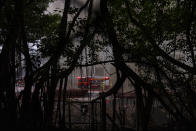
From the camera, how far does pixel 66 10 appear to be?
495cm

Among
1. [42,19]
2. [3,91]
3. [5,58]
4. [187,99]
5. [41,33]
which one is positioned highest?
[42,19]

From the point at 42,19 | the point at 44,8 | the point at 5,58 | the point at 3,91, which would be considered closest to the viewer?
the point at 5,58

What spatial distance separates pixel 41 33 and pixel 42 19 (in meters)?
0.42

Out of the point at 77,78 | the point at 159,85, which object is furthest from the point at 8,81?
the point at 159,85

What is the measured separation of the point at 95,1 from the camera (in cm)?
597

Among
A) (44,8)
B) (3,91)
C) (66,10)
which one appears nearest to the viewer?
(3,91)

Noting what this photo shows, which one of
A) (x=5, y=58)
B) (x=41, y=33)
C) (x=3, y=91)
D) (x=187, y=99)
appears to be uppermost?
(x=41, y=33)

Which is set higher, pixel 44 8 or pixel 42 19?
pixel 44 8

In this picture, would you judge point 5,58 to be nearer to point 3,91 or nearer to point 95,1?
point 3,91

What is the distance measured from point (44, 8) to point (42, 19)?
65 cm

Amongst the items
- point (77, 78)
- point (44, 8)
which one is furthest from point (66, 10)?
point (77, 78)

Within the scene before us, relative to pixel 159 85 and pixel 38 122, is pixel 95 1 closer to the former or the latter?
pixel 159 85

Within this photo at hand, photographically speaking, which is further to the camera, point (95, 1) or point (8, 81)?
point (95, 1)

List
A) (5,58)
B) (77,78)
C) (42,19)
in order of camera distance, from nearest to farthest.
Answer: (5,58) → (42,19) → (77,78)
